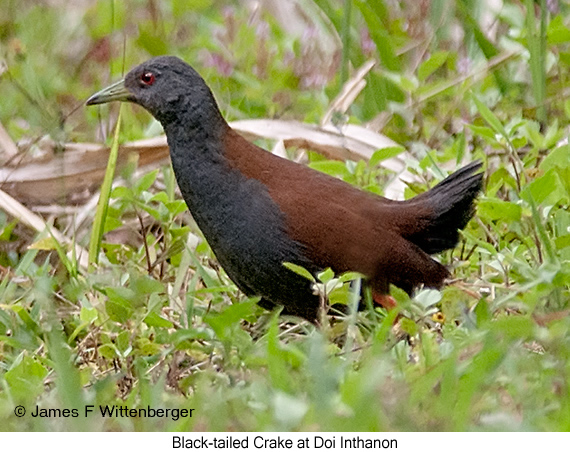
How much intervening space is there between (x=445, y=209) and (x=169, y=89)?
0.99 meters

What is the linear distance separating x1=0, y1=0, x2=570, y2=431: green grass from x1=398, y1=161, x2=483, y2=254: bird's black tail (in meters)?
0.09

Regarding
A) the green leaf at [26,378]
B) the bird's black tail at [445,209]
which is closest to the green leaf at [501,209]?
the bird's black tail at [445,209]

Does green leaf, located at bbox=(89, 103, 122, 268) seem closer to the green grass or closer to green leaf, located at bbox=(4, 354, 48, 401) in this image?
the green grass

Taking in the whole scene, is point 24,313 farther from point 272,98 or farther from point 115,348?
point 272,98

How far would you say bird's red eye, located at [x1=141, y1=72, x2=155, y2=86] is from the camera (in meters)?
3.77

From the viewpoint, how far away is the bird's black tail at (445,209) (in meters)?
3.68

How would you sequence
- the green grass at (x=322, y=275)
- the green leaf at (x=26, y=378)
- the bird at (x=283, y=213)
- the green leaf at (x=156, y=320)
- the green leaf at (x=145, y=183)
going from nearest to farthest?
the green grass at (x=322, y=275), the green leaf at (x=26, y=378), the green leaf at (x=156, y=320), the bird at (x=283, y=213), the green leaf at (x=145, y=183)

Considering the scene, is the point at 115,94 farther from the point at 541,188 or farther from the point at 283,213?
the point at 541,188

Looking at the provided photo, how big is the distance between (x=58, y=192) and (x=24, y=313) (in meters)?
1.27

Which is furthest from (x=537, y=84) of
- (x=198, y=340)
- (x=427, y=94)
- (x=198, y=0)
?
(x=198, y=0)

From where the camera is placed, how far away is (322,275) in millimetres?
2971

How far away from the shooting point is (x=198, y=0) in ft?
22.7

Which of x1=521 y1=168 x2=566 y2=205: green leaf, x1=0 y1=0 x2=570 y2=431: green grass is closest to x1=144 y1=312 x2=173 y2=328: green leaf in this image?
x1=0 y1=0 x2=570 y2=431: green grass

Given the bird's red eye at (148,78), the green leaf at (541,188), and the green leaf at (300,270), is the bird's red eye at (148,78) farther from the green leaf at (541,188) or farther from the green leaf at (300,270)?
the green leaf at (541,188)
